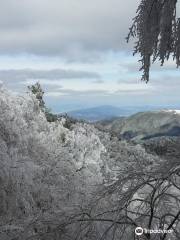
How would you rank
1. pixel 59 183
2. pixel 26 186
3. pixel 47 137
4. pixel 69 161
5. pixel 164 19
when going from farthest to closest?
pixel 47 137 < pixel 69 161 < pixel 59 183 < pixel 26 186 < pixel 164 19

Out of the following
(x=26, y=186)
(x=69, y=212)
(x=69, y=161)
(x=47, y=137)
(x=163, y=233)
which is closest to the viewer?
(x=163, y=233)

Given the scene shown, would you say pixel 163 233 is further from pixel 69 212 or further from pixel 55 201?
pixel 55 201

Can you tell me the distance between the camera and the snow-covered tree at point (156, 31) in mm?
Result: 9859

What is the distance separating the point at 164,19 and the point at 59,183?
371 inches

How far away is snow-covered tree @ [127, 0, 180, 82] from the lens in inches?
388

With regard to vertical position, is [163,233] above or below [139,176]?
below

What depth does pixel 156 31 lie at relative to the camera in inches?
394

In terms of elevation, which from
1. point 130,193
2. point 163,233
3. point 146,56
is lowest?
point 163,233

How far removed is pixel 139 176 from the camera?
7.90 meters

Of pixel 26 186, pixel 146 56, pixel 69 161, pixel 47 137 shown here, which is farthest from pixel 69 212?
pixel 47 137
